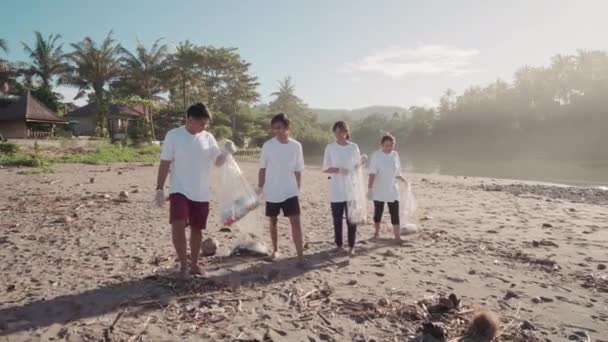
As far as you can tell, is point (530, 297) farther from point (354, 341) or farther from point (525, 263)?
point (354, 341)

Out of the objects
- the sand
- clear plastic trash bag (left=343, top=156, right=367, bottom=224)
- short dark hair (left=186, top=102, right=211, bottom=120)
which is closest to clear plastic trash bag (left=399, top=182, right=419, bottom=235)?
the sand

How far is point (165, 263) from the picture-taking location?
4.43 metres

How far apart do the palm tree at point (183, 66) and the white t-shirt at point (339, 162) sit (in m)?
38.7

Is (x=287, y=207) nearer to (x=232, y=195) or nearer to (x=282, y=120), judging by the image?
(x=232, y=195)

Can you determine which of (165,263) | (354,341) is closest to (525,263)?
(354,341)

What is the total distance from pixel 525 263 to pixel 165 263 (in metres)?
4.50

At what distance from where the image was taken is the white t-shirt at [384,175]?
5707mm

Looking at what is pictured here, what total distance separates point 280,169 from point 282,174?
64 mm

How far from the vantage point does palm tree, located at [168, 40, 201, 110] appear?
40.0m

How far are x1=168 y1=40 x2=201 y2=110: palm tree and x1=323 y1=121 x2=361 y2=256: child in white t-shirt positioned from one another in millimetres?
38718

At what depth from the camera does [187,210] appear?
3.79m

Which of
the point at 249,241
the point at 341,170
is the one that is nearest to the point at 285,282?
the point at 249,241

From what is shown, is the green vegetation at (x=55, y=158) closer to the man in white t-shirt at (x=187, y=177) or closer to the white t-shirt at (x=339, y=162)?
the man in white t-shirt at (x=187, y=177)

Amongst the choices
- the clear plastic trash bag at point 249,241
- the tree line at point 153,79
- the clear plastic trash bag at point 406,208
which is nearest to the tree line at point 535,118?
the tree line at point 153,79
